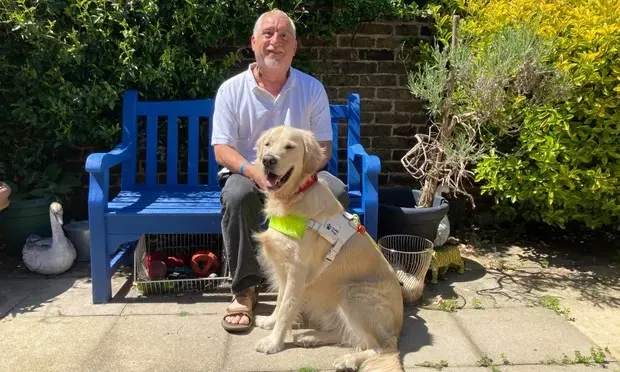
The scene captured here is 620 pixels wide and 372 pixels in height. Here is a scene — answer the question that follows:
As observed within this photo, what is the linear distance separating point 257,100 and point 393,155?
77.7 inches

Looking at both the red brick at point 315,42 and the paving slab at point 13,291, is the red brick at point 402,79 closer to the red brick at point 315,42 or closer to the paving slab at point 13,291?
the red brick at point 315,42

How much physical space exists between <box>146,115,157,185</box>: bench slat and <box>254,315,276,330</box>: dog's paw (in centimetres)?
162

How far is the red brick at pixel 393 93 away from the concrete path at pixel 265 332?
1.86 meters

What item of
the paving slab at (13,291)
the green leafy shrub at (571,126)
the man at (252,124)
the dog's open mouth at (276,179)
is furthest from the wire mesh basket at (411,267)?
the paving slab at (13,291)

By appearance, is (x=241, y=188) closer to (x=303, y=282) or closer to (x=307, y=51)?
(x=303, y=282)

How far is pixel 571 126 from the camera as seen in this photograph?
399cm

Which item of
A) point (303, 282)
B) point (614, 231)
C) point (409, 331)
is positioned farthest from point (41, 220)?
point (614, 231)

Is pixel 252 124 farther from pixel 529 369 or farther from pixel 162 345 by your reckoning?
pixel 529 369

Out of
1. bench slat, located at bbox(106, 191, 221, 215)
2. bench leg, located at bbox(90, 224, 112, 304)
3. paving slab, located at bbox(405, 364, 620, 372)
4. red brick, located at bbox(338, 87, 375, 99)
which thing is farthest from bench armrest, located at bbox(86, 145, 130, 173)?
paving slab, located at bbox(405, 364, 620, 372)

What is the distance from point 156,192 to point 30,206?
1.12 meters

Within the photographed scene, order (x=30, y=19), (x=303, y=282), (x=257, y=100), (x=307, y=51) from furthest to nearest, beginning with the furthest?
1. (x=307, y=51)
2. (x=30, y=19)
3. (x=257, y=100)
4. (x=303, y=282)

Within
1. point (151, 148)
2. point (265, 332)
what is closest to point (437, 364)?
point (265, 332)

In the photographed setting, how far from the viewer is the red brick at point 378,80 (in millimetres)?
4875

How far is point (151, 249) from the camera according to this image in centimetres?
414
